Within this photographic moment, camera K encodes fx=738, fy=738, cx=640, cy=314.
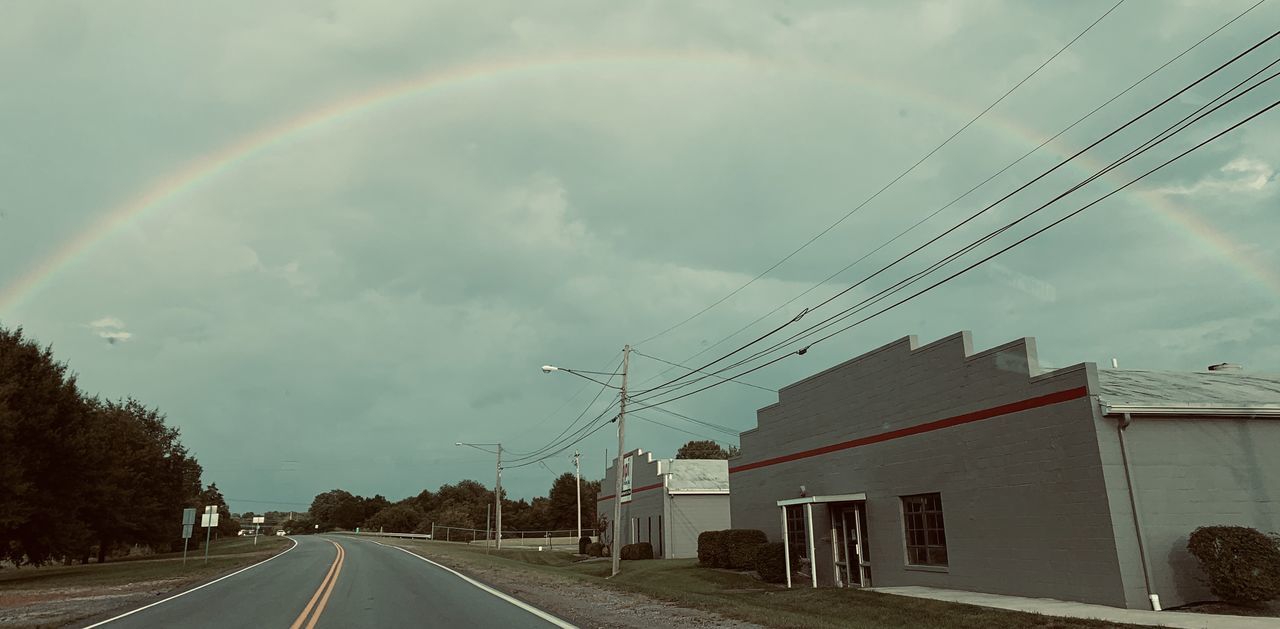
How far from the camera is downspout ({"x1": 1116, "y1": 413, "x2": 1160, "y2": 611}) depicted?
47.3 feet

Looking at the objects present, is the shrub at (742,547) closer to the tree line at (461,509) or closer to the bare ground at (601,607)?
the bare ground at (601,607)

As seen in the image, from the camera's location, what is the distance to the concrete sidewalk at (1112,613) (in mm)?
12195

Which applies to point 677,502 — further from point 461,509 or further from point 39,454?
point 461,509

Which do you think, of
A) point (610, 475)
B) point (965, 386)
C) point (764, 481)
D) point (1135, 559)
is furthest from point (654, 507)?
point (1135, 559)

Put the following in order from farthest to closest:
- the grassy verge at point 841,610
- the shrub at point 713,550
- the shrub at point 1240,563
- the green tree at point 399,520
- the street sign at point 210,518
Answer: the green tree at point 399,520, the street sign at point 210,518, the shrub at point 713,550, the shrub at point 1240,563, the grassy verge at point 841,610

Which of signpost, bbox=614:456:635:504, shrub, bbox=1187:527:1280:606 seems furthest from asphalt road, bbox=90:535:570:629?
signpost, bbox=614:456:635:504

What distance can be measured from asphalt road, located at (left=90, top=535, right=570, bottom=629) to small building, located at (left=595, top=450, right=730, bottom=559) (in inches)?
841

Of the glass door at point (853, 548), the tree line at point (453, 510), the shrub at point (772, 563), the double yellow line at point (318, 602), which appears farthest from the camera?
the tree line at point (453, 510)

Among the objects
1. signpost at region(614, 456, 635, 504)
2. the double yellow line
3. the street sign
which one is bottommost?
the double yellow line

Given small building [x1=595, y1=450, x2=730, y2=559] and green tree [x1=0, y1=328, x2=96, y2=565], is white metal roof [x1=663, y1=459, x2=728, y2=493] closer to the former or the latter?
small building [x1=595, y1=450, x2=730, y2=559]

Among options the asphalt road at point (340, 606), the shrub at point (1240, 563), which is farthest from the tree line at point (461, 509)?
the shrub at point (1240, 563)

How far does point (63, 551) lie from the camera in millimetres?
35906

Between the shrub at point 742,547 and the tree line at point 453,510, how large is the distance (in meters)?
39.1

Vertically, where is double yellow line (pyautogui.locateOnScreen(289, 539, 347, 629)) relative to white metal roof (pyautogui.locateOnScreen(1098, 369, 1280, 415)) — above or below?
below
